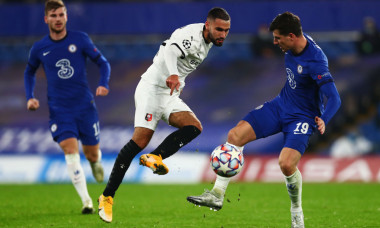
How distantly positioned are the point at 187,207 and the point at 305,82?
3.55m

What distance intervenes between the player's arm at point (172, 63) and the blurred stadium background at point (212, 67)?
32.1ft

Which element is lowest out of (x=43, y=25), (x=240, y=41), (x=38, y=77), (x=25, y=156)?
(x=25, y=156)

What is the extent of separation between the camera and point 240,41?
19156mm

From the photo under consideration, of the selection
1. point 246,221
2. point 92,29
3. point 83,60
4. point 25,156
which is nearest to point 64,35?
point 83,60

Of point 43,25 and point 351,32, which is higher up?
point 351,32

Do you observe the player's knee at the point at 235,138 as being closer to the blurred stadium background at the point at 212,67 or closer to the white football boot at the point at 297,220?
the white football boot at the point at 297,220

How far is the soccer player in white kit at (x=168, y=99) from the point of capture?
735 centimetres

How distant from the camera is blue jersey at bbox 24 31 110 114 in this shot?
9031 mm

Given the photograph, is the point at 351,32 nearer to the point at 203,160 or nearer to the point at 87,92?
the point at 203,160

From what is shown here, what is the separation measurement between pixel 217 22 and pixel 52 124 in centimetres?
301

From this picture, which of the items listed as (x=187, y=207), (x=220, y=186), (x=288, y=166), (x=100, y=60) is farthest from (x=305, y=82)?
(x=187, y=207)

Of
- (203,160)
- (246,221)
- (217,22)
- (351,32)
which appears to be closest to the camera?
(217,22)

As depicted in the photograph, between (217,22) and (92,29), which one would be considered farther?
(92,29)

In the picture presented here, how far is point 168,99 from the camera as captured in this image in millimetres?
7730
